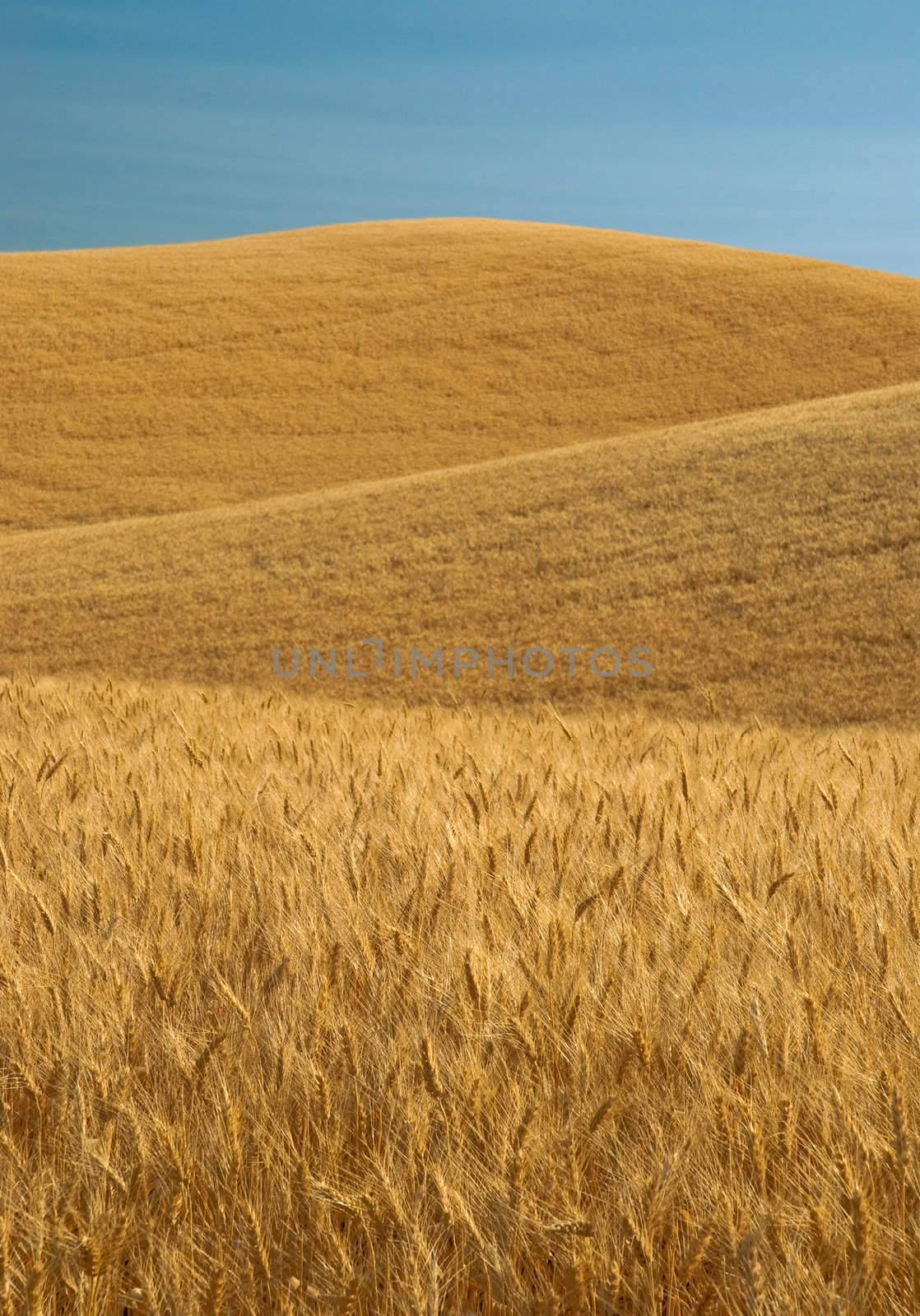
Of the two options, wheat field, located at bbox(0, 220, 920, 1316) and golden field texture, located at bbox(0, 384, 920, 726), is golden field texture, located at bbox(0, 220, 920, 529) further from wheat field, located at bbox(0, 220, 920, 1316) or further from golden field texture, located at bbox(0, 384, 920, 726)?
wheat field, located at bbox(0, 220, 920, 1316)

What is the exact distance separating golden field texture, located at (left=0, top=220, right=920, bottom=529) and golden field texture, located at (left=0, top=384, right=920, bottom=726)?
32.1 ft

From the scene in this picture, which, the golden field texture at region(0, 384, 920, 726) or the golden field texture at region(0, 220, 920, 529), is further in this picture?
the golden field texture at region(0, 220, 920, 529)

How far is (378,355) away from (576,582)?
77.5 feet

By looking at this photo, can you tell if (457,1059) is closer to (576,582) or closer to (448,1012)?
(448,1012)

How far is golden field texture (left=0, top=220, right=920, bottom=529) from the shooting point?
27.4 metres

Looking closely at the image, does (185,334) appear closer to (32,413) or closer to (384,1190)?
(32,413)

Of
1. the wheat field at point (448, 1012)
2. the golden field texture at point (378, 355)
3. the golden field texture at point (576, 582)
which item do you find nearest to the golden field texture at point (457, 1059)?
the wheat field at point (448, 1012)

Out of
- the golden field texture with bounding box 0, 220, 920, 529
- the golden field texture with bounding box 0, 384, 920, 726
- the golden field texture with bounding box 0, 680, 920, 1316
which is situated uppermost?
the golden field texture with bounding box 0, 220, 920, 529

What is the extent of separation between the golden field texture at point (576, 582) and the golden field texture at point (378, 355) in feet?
32.1

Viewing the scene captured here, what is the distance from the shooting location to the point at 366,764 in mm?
3293

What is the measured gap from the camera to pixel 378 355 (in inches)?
1336

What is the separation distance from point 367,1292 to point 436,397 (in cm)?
3154

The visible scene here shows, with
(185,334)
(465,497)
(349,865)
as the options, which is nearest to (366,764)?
(349,865)

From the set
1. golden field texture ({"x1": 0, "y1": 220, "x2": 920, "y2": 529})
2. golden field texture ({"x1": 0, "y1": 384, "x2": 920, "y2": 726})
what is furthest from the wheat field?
golden field texture ({"x1": 0, "y1": 220, "x2": 920, "y2": 529})
